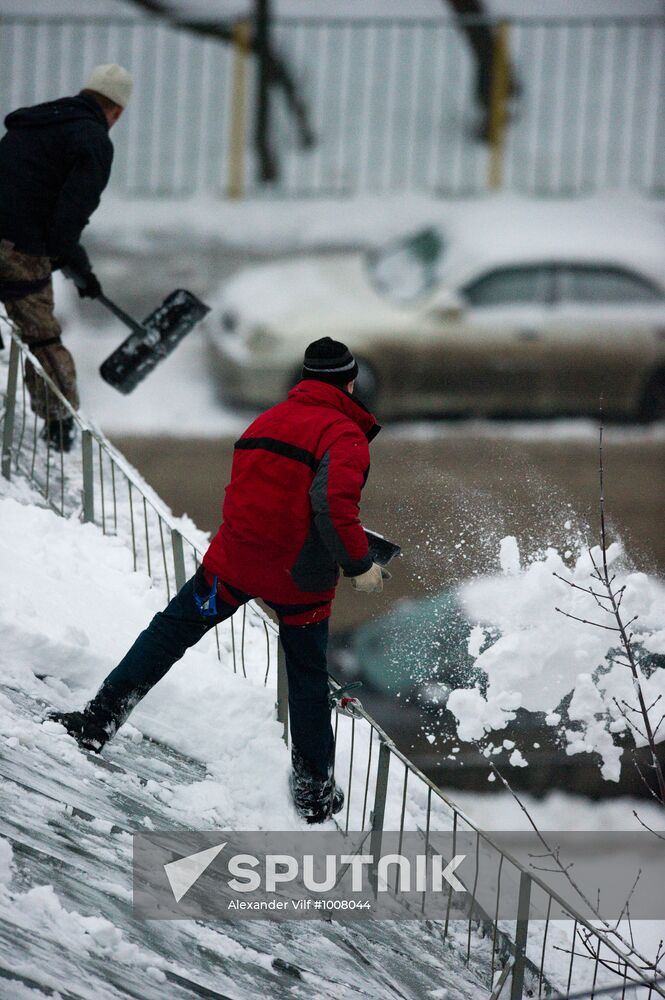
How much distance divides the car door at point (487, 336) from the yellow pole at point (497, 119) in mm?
4001

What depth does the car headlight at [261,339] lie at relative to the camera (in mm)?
9414

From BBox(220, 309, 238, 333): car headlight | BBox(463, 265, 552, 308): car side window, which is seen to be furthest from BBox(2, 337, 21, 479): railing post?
BBox(463, 265, 552, 308): car side window

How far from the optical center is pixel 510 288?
999 centimetres

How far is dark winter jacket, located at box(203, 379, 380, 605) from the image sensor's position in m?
3.18

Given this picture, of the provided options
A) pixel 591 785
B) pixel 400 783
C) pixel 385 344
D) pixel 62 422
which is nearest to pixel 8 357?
pixel 62 422

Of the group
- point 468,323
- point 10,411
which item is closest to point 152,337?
point 10,411

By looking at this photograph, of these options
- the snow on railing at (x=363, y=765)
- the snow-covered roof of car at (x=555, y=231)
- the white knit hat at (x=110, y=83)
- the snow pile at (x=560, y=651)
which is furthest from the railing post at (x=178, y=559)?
the snow-covered roof of car at (x=555, y=231)

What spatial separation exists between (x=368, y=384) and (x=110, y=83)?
16.4ft

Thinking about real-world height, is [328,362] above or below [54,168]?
below

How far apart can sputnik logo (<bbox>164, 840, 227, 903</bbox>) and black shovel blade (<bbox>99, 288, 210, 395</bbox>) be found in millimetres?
2939

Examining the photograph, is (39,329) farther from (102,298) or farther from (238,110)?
(238,110)

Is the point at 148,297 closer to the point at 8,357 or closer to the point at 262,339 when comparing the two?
the point at 262,339

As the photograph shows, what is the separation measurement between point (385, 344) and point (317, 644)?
21.4ft

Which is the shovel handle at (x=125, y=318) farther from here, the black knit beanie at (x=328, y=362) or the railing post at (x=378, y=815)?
the railing post at (x=378, y=815)
